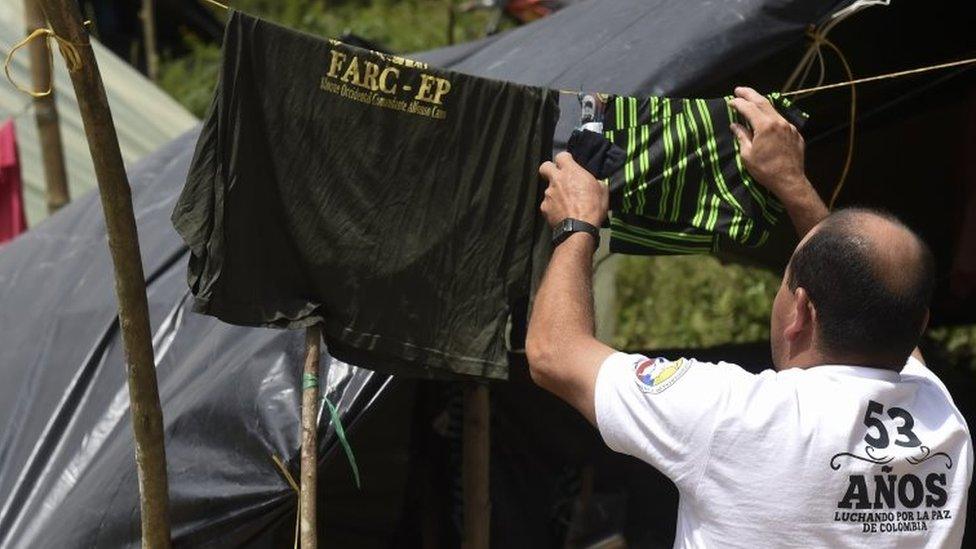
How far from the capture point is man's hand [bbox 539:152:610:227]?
239 cm

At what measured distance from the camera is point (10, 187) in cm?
584

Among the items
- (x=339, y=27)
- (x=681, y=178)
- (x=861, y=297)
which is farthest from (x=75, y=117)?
(x=861, y=297)

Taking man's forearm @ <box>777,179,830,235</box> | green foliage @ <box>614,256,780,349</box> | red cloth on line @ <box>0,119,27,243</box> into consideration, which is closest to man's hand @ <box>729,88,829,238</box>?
man's forearm @ <box>777,179,830,235</box>

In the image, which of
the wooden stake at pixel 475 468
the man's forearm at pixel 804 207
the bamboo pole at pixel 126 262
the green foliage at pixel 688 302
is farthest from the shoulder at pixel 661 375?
the green foliage at pixel 688 302

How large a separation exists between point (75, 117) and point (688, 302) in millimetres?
3967

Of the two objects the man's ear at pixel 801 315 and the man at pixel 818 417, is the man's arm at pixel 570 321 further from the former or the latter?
the man's ear at pixel 801 315

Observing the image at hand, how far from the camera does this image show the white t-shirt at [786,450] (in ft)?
6.47

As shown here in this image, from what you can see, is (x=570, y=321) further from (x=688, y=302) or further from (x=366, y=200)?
(x=688, y=302)

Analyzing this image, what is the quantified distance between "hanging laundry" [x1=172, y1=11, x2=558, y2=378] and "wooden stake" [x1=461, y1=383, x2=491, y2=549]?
47 cm

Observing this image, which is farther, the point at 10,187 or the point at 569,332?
the point at 10,187

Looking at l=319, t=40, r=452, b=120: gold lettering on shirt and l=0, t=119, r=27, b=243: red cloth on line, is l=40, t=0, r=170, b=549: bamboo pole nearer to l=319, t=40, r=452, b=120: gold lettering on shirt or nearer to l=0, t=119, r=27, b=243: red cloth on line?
l=319, t=40, r=452, b=120: gold lettering on shirt

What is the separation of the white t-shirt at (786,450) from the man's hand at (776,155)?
2.10 feet

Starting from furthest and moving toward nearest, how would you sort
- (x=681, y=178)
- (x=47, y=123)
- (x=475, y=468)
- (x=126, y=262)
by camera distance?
(x=47, y=123) → (x=475, y=468) → (x=681, y=178) → (x=126, y=262)

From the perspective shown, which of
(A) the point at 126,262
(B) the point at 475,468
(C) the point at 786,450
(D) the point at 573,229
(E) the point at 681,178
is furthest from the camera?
(B) the point at 475,468
